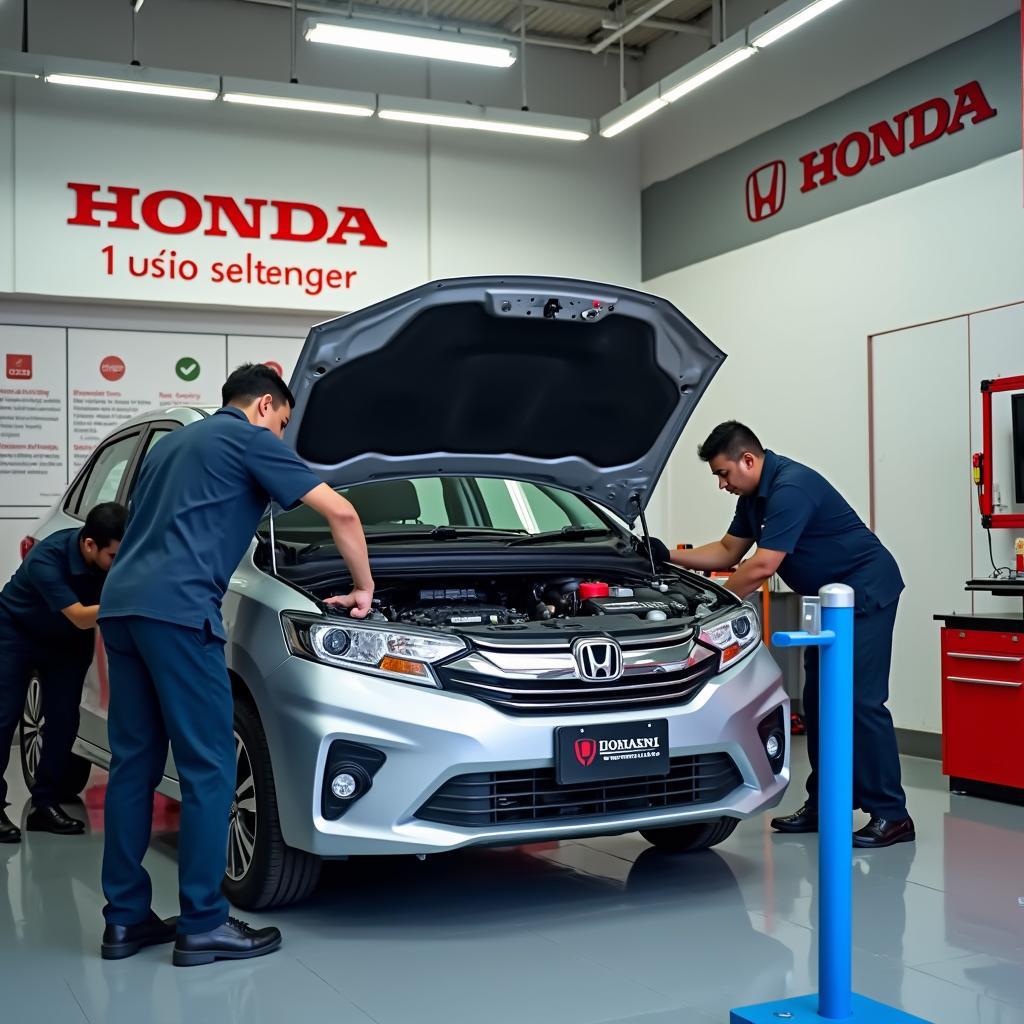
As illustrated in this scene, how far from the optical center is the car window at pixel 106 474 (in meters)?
4.70

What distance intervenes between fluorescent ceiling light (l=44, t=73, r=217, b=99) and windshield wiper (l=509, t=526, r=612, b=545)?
163 inches

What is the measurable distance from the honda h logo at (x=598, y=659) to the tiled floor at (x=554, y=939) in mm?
678

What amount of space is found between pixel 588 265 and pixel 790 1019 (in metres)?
7.10

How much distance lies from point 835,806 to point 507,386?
1.82 metres

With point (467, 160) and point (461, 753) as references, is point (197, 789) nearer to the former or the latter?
point (461, 753)

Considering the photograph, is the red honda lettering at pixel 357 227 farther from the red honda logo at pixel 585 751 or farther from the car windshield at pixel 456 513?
the red honda logo at pixel 585 751

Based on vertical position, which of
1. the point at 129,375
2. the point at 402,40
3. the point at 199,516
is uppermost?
the point at 402,40

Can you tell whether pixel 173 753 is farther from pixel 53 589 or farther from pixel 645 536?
pixel 645 536

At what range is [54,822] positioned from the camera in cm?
469

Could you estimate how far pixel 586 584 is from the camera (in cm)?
394

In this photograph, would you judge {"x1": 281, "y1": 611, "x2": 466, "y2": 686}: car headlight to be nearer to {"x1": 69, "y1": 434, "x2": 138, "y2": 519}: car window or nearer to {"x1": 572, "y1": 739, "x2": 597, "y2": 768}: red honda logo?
{"x1": 572, "y1": 739, "x2": 597, "y2": 768}: red honda logo

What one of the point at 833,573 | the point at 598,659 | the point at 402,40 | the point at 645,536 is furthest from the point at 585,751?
the point at 402,40

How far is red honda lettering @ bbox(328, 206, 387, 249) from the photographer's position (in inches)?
332

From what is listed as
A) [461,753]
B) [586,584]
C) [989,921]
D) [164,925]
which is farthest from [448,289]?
[989,921]
